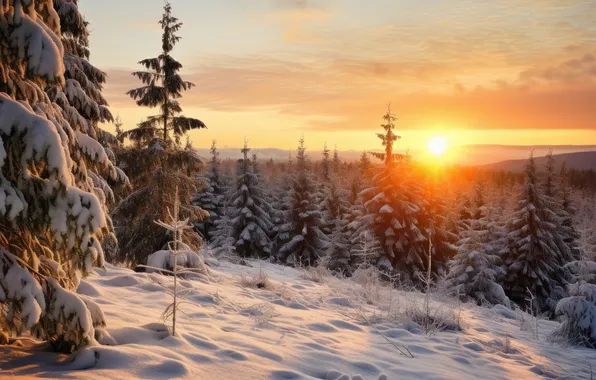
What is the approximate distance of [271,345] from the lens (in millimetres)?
5469

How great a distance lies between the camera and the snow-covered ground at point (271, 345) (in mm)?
3973

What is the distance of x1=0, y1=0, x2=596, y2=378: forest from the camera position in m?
3.35

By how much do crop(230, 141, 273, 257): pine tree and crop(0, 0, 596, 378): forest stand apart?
0.43ft

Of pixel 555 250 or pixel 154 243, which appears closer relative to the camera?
pixel 154 243

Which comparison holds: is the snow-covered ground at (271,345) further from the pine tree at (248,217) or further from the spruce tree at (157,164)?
the pine tree at (248,217)

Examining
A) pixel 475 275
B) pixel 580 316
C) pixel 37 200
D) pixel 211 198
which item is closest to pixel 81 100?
pixel 37 200

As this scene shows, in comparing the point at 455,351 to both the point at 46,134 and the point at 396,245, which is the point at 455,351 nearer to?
the point at 46,134

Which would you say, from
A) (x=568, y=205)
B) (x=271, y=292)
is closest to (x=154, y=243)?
(x=271, y=292)

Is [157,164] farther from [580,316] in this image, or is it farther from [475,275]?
[475,275]

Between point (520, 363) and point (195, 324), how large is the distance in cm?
499

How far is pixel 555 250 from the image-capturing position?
3212 centimetres

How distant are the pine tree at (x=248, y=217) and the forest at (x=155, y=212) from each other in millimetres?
131

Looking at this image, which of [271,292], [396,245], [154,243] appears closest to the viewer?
[271,292]

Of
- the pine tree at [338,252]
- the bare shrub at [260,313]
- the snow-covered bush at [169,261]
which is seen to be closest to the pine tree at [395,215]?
the pine tree at [338,252]
